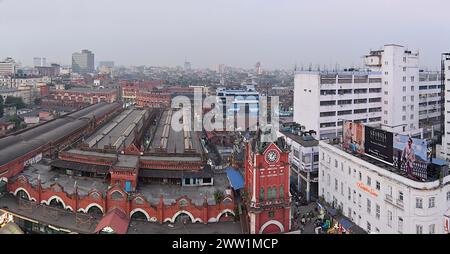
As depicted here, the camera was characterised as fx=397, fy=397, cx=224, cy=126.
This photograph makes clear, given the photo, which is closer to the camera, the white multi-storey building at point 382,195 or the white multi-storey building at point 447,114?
the white multi-storey building at point 382,195

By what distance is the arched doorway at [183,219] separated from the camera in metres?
13.1

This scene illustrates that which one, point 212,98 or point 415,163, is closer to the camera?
point 415,163

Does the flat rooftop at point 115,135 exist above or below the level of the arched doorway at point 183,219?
above

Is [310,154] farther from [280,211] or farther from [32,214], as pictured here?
[32,214]

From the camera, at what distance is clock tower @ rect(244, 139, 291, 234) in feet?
41.1

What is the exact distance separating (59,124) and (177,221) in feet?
55.3

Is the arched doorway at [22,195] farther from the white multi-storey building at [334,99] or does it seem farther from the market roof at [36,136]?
the white multi-storey building at [334,99]

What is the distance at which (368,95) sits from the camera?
78.8 ft

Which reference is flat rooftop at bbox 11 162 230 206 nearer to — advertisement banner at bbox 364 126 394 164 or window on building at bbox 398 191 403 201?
advertisement banner at bbox 364 126 394 164

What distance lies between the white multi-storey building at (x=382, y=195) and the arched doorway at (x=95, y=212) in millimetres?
8916

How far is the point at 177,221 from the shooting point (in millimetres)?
13133

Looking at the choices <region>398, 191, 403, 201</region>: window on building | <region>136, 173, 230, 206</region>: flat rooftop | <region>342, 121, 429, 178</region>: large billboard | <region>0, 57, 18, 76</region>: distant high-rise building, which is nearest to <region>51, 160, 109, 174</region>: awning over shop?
<region>136, 173, 230, 206</region>: flat rooftop

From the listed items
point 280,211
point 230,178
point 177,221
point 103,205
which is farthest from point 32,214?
point 280,211

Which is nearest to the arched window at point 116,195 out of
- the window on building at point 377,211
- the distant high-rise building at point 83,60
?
the window on building at point 377,211
